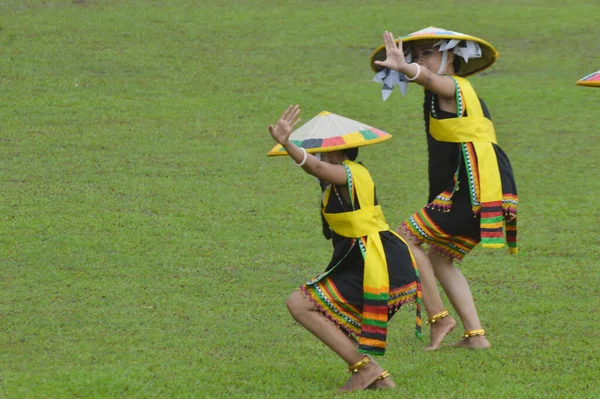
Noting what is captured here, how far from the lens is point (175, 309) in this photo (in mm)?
6719

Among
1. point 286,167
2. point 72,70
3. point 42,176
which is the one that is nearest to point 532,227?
point 286,167

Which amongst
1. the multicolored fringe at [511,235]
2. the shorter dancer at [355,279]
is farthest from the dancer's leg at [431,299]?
the shorter dancer at [355,279]

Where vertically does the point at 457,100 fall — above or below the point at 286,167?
above

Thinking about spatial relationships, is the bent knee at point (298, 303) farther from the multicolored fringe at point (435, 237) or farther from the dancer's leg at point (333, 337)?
the multicolored fringe at point (435, 237)

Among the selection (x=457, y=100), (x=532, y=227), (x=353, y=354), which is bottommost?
(x=532, y=227)

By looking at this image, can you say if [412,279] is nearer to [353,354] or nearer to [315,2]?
[353,354]

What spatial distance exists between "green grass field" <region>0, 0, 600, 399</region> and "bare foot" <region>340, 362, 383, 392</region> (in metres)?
0.10

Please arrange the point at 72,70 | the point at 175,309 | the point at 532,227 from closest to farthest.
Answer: the point at 175,309 → the point at 532,227 → the point at 72,70

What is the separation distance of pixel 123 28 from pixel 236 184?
16.9ft

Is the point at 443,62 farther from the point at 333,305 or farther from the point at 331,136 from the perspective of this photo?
the point at 333,305

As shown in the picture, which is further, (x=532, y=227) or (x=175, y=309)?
(x=532, y=227)

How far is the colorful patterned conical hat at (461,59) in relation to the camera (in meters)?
5.80

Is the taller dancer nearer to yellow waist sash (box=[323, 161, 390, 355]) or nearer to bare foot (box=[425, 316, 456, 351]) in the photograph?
bare foot (box=[425, 316, 456, 351])

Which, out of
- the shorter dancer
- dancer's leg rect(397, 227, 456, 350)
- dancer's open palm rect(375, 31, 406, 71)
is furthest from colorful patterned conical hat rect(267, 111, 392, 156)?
dancer's leg rect(397, 227, 456, 350)
